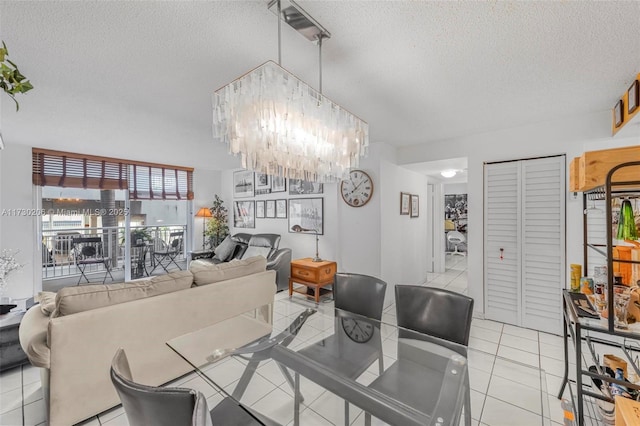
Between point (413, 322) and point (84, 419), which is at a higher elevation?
point (413, 322)

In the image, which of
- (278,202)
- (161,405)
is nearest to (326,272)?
(278,202)

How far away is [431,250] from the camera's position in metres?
6.15

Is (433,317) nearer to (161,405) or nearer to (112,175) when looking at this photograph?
(161,405)

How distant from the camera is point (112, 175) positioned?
5211 mm

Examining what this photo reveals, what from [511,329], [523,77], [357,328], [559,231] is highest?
[523,77]

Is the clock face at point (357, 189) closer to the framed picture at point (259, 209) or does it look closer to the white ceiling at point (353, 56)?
the white ceiling at point (353, 56)

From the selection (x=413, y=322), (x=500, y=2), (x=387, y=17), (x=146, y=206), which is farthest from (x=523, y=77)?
(x=146, y=206)

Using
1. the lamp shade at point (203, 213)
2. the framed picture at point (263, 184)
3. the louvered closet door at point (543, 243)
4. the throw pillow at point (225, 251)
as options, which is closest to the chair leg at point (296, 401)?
the louvered closet door at point (543, 243)

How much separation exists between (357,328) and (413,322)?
42cm

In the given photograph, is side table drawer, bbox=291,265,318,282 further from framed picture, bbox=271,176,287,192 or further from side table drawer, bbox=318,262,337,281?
framed picture, bbox=271,176,287,192

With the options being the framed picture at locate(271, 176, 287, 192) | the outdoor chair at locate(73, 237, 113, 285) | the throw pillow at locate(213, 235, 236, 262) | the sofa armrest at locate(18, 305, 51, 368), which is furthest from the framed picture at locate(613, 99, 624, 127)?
the outdoor chair at locate(73, 237, 113, 285)

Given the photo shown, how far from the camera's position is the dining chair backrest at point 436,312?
5.83 ft

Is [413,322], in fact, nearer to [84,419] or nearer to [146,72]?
[84,419]

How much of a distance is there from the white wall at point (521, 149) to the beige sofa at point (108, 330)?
286cm
